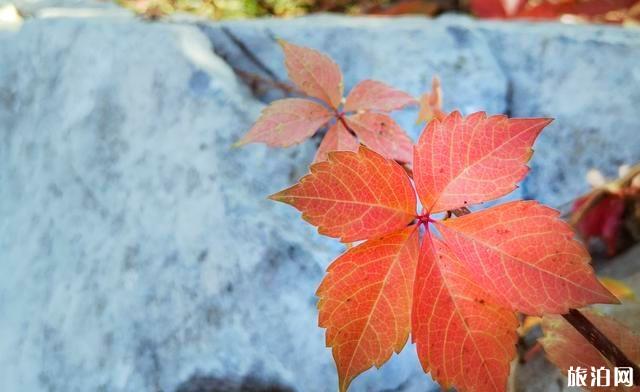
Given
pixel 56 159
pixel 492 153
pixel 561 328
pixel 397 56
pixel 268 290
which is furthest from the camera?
pixel 397 56

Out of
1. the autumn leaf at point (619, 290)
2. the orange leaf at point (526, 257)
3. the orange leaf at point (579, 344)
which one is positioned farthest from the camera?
the autumn leaf at point (619, 290)

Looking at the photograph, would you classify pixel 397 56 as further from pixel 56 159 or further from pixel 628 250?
pixel 56 159

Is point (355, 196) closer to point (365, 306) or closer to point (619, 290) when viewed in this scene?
point (365, 306)

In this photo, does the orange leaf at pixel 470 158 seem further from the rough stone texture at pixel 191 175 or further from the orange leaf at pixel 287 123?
the rough stone texture at pixel 191 175

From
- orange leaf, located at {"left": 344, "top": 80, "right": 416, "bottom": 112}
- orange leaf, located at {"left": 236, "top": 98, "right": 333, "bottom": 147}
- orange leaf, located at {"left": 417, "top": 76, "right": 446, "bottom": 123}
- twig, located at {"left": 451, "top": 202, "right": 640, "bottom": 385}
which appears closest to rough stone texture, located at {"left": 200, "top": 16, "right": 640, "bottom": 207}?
orange leaf, located at {"left": 417, "top": 76, "right": 446, "bottom": 123}

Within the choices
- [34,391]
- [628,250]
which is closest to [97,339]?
[34,391]

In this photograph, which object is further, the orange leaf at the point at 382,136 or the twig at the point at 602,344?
the orange leaf at the point at 382,136

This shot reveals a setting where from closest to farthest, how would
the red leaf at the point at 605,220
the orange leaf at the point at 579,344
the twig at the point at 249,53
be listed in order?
the orange leaf at the point at 579,344 → the red leaf at the point at 605,220 → the twig at the point at 249,53

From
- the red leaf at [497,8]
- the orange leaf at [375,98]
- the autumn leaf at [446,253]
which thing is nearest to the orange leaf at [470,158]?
the autumn leaf at [446,253]
